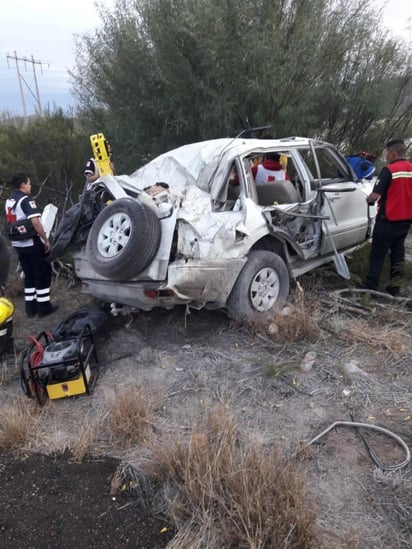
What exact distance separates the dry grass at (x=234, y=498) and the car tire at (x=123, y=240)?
1711mm

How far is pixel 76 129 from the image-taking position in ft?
31.4

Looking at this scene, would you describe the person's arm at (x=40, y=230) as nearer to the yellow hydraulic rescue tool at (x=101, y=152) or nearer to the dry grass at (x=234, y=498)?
the yellow hydraulic rescue tool at (x=101, y=152)

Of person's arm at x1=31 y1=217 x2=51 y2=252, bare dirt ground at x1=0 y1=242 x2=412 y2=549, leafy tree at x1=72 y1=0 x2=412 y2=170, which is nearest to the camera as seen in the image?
bare dirt ground at x1=0 y1=242 x2=412 y2=549

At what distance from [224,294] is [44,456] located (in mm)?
2006

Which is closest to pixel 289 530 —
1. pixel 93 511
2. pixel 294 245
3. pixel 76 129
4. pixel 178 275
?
pixel 93 511

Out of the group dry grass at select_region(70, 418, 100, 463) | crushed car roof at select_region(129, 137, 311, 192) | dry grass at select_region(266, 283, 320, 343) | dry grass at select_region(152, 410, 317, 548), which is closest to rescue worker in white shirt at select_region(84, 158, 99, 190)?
crushed car roof at select_region(129, 137, 311, 192)

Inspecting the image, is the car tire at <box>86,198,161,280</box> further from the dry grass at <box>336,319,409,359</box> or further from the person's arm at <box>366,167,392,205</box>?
the person's arm at <box>366,167,392,205</box>

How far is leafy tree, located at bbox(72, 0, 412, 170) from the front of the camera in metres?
7.05

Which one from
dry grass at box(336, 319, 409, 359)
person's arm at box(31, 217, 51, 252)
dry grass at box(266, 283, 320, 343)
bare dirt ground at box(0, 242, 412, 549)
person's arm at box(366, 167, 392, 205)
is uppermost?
person's arm at box(366, 167, 392, 205)

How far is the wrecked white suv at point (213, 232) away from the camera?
13.5 ft

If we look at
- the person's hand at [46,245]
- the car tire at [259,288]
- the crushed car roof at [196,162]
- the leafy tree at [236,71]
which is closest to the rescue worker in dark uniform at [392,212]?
the crushed car roof at [196,162]

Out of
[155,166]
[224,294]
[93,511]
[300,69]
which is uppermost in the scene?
[300,69]

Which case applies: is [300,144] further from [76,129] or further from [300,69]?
[76,129]

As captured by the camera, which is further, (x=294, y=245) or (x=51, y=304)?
(x=51, y=304)
